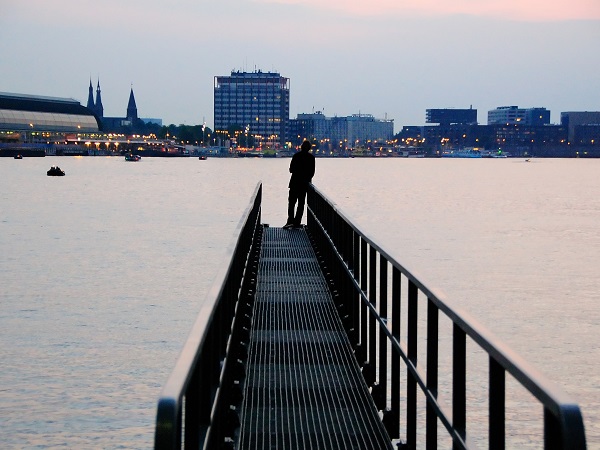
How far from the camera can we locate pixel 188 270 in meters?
30.9

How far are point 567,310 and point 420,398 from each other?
928 cm

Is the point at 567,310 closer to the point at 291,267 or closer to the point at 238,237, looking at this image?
the point at 291,267

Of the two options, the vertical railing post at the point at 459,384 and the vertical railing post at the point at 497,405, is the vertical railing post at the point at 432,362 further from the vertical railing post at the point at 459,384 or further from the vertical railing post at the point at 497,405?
the vertical railing post at the point at 497,405

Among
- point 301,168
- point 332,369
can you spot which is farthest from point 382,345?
point 301,168

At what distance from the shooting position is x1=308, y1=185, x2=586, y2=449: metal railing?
133 inches

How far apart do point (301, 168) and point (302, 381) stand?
16356 mm

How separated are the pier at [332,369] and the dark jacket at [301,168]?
23.1 feet

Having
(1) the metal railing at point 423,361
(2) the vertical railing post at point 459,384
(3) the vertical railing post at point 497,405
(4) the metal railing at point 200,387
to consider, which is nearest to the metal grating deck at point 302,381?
(1) the metal railing at point 423,361

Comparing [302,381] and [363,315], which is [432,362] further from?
[363,315]

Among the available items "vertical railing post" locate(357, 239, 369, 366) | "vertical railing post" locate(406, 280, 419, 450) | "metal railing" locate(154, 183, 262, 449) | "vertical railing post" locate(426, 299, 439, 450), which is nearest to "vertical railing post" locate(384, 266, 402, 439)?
"vertical railing post" locate(406, 280, 419, 450)

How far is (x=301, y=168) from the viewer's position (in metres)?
26.8

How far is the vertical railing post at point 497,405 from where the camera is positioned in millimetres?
4371

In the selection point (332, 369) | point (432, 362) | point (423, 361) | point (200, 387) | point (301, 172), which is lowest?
point (423, 361)

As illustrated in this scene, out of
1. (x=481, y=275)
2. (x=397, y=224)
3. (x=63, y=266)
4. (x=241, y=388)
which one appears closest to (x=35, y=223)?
(x=397, y=224)
